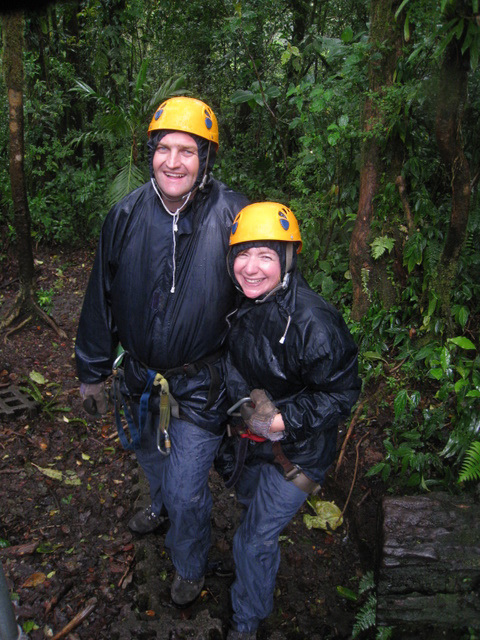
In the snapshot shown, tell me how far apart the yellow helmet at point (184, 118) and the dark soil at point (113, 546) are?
2.74 m

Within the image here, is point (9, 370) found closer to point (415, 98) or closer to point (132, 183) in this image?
point (132, 183)

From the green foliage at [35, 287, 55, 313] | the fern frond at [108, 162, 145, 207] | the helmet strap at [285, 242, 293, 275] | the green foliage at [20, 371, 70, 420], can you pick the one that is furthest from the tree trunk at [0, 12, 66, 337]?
the helmet strap at [285, 242, 293, 275]

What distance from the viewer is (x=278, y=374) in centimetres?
269

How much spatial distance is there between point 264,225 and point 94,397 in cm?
164

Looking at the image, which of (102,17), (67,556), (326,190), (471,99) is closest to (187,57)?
(102,17)

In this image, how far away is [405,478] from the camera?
385 cm

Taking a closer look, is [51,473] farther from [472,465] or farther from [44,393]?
[472,465]

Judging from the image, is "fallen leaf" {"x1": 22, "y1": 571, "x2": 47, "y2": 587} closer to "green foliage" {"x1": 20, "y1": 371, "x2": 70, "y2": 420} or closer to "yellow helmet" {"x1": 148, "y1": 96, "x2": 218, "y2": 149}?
"green foliage" {"x1": 20, "y1": 371, "x2": 70, "y2": 420}

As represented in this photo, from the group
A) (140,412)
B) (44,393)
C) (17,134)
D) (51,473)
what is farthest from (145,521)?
(17,134)

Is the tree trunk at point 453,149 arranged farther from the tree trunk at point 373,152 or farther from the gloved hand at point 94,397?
the gloved hand at point 94,397

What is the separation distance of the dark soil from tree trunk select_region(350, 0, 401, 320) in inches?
54.4

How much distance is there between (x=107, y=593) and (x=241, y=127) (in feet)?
24.7

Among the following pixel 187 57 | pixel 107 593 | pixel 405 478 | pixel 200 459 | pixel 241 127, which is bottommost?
pixel 107 593

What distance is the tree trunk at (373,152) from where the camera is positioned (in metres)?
4.45
